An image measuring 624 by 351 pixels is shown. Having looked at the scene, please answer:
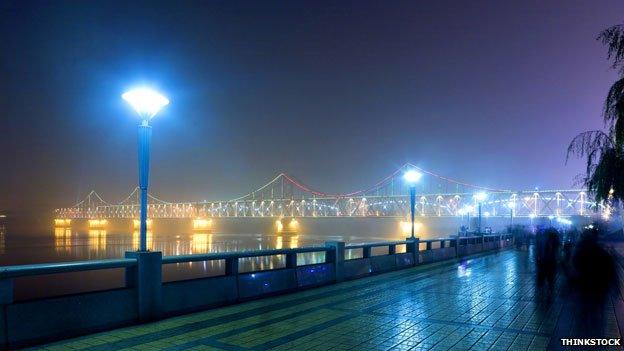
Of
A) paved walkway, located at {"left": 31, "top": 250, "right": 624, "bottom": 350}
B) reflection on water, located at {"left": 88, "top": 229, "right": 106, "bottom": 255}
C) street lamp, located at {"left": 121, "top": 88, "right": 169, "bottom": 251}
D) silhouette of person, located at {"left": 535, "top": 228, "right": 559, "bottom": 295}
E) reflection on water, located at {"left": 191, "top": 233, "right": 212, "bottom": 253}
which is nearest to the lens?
paved walkway, located at {"left": 31, "top": 250, "right": 624, "bottom": 350}

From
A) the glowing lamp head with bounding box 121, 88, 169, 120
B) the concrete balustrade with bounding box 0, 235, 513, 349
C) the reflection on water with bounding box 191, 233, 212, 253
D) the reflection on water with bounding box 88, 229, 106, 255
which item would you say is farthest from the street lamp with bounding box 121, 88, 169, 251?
the reflection on water with bounding box 88, 229, 106, 255

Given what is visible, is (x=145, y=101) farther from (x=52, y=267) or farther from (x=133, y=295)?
(x=133, y=295)

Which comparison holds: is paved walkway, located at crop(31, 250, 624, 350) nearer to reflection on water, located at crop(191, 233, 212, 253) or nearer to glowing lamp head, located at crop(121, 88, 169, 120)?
glowing lamp head, located at crop(121, 88, 169, 120)

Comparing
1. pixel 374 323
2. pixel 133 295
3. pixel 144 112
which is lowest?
pixel 374 323

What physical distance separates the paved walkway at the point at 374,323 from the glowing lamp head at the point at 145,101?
13.7ft

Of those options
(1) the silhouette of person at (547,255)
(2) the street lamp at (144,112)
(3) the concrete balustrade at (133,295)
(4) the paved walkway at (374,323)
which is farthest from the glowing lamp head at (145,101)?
(1) the silhouette of person at (547,255)

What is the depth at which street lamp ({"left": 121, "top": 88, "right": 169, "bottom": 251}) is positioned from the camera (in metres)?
10.6

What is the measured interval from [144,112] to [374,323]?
6148 millimetres

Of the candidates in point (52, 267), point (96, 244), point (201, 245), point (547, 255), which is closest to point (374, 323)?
point (52, 267)

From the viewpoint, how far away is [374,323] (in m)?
9.48

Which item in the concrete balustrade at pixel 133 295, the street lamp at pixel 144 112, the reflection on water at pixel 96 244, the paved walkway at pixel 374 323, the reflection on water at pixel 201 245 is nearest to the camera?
the concrete balustrade at pixel 133 295

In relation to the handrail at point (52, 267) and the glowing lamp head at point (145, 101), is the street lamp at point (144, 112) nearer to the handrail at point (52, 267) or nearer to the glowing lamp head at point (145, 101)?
the glowing lamp head at point (145, 101)

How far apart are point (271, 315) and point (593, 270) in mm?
7259

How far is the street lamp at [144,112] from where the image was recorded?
10.6 meters
